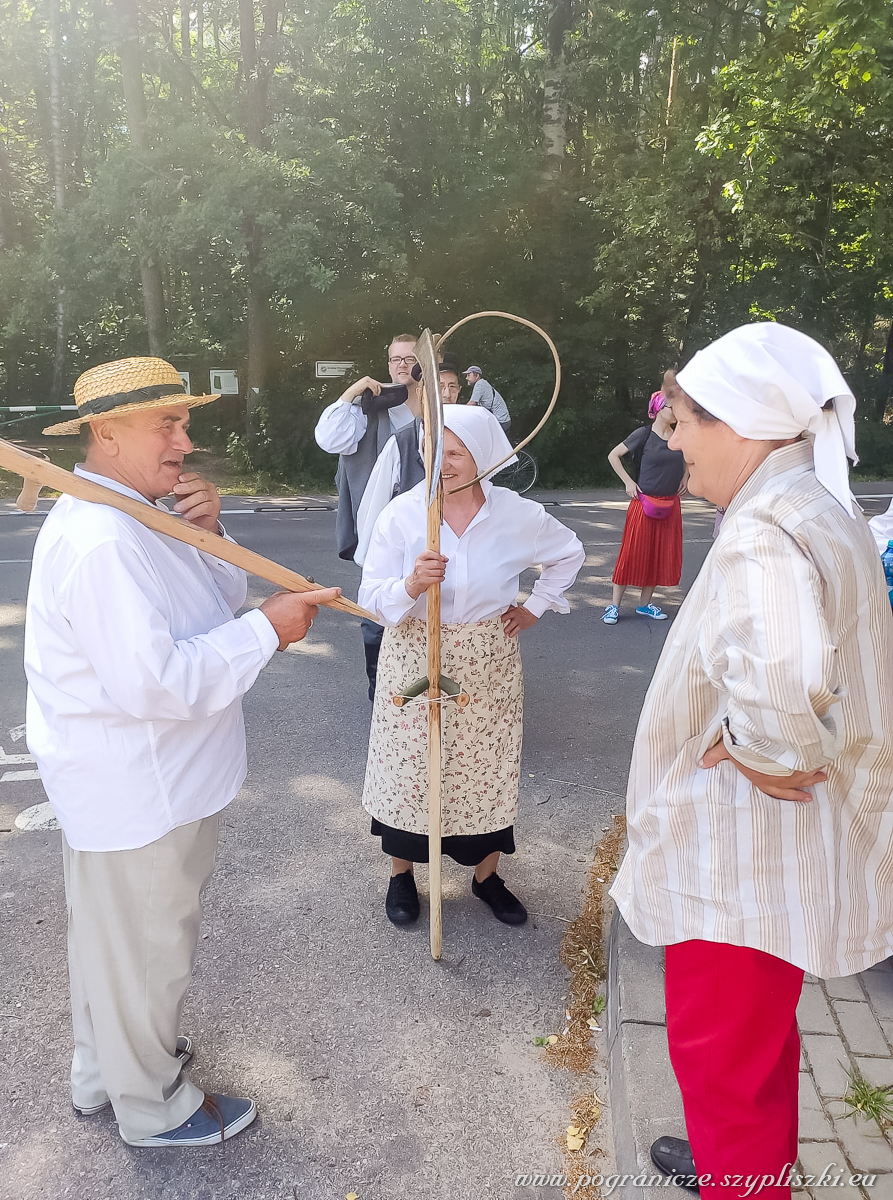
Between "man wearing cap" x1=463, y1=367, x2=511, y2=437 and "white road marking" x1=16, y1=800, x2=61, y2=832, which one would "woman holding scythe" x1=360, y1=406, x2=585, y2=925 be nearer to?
"white road marking" x1=16, y1=800, x2=61, y2=832

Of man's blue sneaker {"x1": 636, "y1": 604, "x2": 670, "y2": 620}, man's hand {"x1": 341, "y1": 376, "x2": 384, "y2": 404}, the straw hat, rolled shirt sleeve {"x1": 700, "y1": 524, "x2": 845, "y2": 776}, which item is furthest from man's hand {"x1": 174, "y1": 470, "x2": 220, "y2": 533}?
man's blue sneaker {"x1": 636, "y1": 604, "x2": 670, "y2": 620}

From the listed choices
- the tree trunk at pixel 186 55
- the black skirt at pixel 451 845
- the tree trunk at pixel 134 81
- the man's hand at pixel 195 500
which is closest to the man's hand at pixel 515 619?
the black skirt at pixel 451 845

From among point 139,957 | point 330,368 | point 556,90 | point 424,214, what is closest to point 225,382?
point 330,368

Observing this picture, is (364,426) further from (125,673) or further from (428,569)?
(125,673)

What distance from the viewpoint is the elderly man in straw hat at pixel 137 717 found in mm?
1953

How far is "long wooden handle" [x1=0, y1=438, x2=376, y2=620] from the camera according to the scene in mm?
1928

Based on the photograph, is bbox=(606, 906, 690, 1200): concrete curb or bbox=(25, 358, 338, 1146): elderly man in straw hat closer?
bbox=(25, 358, 338, 1146): elderly man in straw hat

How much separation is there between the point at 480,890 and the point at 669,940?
162 centimetres

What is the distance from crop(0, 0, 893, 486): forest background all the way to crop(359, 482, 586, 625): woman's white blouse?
38.2ft

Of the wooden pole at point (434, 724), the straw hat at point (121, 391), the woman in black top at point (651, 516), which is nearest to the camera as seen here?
the straw hat at point (121, 391)

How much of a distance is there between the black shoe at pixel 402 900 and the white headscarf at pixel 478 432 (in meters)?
1.53

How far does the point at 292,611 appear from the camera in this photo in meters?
2.27

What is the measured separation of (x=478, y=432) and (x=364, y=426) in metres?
1.66

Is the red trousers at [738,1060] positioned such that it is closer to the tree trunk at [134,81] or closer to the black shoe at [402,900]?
the black shoe at [402,900]
